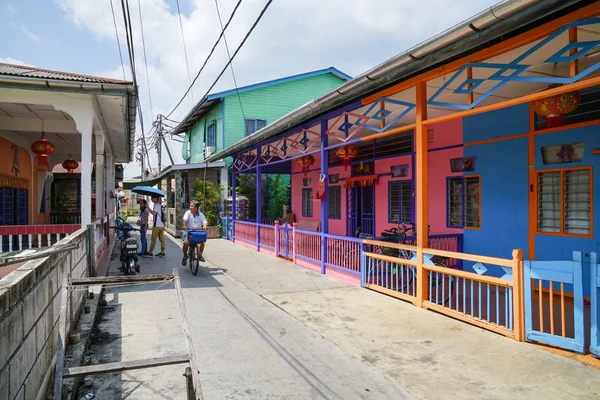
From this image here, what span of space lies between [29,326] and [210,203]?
14.9m

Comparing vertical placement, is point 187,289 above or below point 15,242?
below

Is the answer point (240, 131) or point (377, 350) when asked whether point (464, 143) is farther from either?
point (240, 131)

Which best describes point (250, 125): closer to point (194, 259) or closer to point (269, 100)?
point (269, 100)

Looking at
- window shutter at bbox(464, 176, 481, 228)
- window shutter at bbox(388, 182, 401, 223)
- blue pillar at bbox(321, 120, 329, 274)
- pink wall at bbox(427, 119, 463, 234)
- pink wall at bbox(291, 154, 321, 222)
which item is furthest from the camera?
pink wall at bbox(291, 154, 321, 222)

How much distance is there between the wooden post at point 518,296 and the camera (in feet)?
15.3

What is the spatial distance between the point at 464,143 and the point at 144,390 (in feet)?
25.5

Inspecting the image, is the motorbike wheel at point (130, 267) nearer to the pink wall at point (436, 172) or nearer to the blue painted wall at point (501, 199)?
the pink wall at point (436, 172)

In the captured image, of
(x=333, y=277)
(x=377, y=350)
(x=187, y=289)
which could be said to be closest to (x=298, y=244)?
(x=333, y=277)

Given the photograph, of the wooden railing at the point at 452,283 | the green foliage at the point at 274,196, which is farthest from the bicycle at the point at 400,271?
the green foliage at the point at 274,196

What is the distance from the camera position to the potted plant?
56.3 feet

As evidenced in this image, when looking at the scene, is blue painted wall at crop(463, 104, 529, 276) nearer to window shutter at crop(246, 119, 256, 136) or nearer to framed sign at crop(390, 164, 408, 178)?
framed sign at crop(390, 164, 408, 178)

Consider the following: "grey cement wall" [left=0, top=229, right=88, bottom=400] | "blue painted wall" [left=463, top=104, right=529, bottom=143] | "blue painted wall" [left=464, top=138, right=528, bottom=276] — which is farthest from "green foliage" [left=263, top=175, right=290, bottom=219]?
"grey cement wall" [left=0, top=229, right=88, bottom=400]

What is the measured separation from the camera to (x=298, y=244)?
33.7 feet

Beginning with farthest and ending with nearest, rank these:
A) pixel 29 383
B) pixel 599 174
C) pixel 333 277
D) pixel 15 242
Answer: pixel 333 277, pixel 15 242, pixel 599 174, pixel 29 383
